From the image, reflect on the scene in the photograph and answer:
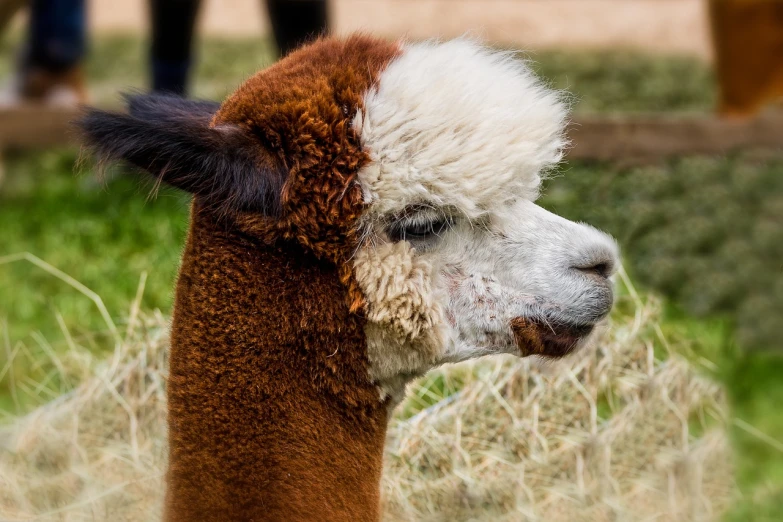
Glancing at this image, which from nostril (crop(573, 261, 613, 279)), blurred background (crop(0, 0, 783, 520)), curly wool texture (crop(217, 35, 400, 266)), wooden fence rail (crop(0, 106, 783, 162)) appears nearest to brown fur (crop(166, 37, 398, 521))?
curly wool texture (crop(217, 35, 400, 266))

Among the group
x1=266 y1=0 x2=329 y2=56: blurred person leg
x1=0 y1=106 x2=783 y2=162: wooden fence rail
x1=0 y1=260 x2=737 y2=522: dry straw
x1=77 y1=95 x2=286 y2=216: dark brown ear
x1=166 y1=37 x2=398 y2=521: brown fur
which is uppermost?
x1=266 y1=0 x2=329 y2=56: blurred person leg

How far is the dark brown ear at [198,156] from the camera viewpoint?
6.23 ft

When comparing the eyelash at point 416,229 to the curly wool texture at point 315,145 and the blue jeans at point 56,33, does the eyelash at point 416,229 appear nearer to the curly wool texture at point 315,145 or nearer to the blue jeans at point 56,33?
the curly wool texture at point 315,145

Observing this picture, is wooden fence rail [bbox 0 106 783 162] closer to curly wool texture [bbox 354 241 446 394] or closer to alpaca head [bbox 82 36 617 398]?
alpaca head [bbox 82 36 617 398]

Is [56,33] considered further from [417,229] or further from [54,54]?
[417,229]

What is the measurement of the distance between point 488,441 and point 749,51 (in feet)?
12.5

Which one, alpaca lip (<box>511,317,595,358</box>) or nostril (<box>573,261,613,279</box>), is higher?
nostril (<box>573,261,613,279</box>)

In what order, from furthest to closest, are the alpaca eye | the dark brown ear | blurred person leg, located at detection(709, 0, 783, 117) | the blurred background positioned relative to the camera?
blurred person leg, located at detection(709, 0, 783, 117)
the blurred background
the alpaca eye
the dark brown ear

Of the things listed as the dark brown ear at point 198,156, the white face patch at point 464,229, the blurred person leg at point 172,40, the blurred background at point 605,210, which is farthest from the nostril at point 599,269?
the blurred person leg at point 172,40

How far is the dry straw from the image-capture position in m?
3.10

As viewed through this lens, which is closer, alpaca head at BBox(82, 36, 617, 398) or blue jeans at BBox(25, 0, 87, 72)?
alpaca head at BBox(82, 36, 617, 398)

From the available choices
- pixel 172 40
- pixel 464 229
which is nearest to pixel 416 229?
pixel 464 229

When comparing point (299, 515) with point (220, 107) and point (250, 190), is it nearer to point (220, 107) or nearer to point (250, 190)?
point (250, 190)

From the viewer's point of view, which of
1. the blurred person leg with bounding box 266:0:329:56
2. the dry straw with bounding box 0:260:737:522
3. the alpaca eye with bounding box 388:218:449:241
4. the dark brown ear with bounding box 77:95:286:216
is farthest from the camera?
the blurred person leg with bounding box 266:0:329:56
